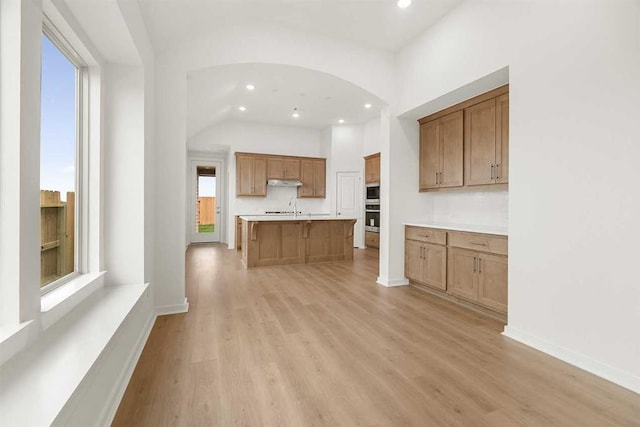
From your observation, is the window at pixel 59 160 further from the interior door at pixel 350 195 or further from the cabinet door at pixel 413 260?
the interior door at pixel 350 195

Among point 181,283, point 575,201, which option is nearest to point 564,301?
point 575,201

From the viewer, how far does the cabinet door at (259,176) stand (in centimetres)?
739

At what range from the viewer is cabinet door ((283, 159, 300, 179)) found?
7648 mm

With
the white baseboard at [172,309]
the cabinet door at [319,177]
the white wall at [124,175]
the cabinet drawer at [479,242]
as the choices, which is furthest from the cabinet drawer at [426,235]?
the cabinet door at [319,177]

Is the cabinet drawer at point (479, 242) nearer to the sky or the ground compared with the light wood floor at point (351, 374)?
nearer to the sky

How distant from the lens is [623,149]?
6.23ft

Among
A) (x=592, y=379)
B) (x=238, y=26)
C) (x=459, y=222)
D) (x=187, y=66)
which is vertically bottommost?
(x=592, y=379)

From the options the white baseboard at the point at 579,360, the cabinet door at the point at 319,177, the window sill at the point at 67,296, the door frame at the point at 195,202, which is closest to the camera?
the window sill at the point at 67,296

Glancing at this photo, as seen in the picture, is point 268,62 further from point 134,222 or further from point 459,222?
point 459,222

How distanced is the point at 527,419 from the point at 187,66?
3954 mm

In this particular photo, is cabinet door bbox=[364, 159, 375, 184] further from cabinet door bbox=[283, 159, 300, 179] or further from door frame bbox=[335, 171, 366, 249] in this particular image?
cabinet door bbox=[283, 159, 300, 179]

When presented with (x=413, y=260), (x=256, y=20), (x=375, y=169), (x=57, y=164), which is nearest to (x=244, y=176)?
(x=375, y=169)

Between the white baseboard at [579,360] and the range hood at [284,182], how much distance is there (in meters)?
5.91

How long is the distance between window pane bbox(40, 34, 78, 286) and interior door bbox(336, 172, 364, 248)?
6.31 metres
